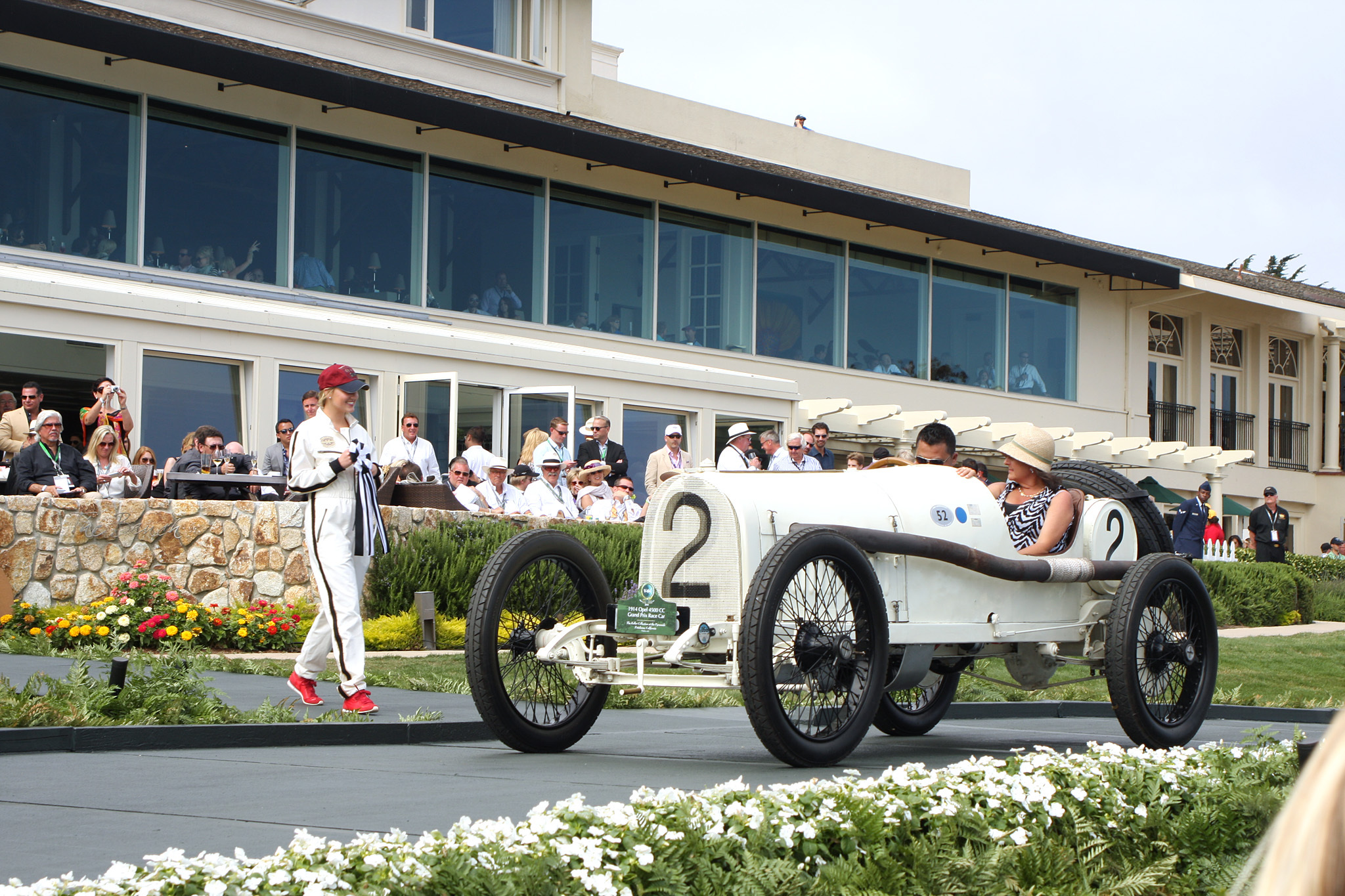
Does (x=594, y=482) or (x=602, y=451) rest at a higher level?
(x=602, y=451)

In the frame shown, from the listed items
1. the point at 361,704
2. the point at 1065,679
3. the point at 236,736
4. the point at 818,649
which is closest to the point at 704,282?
the point at 1065,679

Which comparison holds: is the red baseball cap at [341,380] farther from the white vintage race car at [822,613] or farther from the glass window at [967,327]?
the glass window at [967,327]

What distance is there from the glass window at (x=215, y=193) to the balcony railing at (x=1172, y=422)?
2246cm

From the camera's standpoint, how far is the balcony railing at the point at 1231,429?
38.5m

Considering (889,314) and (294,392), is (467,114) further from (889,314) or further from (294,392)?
(889,314)

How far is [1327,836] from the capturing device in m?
1.05

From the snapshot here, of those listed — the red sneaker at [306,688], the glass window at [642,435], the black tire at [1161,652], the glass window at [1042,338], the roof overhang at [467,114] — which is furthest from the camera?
the glass window at [1042,338]

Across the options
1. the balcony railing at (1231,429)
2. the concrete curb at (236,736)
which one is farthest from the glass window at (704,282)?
the concrete curb at (236,736)

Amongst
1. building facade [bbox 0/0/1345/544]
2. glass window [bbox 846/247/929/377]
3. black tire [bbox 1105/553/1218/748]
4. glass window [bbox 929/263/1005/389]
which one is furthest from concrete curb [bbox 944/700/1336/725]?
glass window [bbox 929/263/1005/389]

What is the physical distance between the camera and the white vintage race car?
7.04 metres

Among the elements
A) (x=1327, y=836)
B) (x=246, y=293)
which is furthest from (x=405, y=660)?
(x=1327, y=836)

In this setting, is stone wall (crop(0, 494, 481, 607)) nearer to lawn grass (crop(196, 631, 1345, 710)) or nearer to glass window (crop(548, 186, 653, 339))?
lawn grass (crop(196, 631, 1345, 710))

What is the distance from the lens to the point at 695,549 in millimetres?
7480

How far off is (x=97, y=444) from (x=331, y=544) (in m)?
6.60
